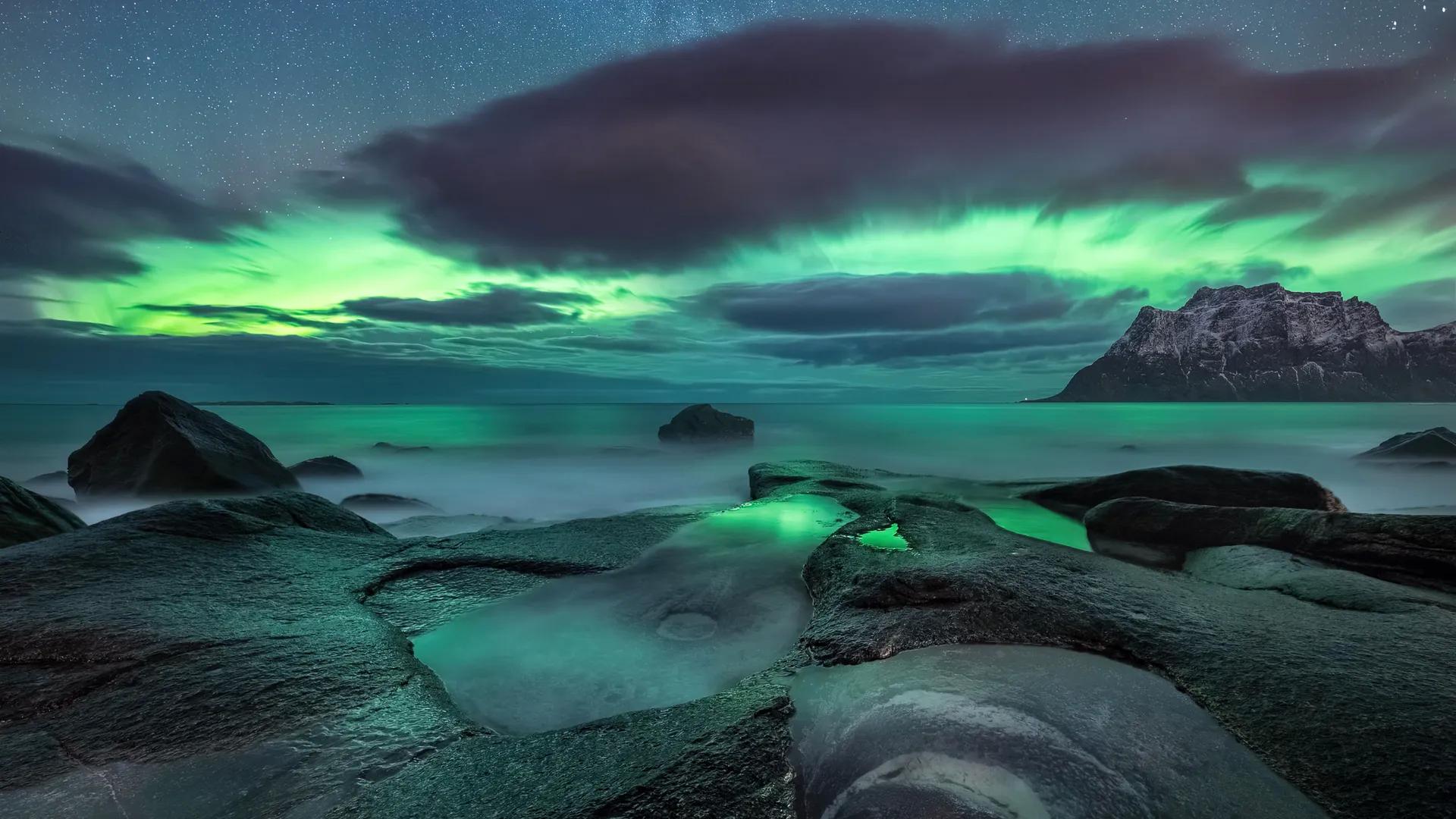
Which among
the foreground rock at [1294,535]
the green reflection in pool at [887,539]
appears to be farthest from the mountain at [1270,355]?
the green reflection in pool at [887,539]

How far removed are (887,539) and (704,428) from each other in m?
27.0

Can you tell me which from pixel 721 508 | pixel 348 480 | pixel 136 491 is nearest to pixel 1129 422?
pixel 721 508

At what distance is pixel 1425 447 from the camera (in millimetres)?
18578

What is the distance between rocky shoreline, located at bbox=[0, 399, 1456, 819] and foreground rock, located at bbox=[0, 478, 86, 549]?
7.59ft

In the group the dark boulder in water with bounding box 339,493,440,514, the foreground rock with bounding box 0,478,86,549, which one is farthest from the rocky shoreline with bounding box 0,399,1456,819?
the dark boulder in water with bounding box 339,493,440,514

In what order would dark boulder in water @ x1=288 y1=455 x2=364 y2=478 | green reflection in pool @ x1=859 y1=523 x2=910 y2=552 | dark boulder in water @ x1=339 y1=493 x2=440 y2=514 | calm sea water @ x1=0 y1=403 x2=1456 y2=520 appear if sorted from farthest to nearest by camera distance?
dark boulder in water @ x1=288 y1=455 x2=364 y2=478 < calm sea water @ x1=0 y1=403 x2=1456 y2=520 < dark boulder in water @ x1=339 y1=493 x2=440 y2=514 < green reflection in pool @ x1=859 y1=523 x2=910 y2=552

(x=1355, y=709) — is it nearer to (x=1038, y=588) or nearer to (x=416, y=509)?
(x=1038, y=588)

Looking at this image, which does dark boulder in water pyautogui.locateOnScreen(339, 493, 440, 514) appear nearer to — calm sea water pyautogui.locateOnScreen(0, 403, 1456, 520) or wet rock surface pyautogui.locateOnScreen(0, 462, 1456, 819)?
calm sea water pyautogui.locateOnScreen(0, 403, 1456, 520)

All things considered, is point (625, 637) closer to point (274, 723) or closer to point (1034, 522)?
point (274, 723)

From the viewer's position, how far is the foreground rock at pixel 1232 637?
2.40 meters

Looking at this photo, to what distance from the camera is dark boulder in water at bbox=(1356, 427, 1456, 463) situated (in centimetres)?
1814

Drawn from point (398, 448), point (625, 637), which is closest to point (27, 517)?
point (625, 637)

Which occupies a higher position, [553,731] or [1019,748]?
[1019,748]

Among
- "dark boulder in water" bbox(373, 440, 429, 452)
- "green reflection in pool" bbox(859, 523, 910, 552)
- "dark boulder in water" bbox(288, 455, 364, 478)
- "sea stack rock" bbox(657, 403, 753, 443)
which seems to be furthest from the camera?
"sea stack rock" bbox(657, 403, 753, 443)
